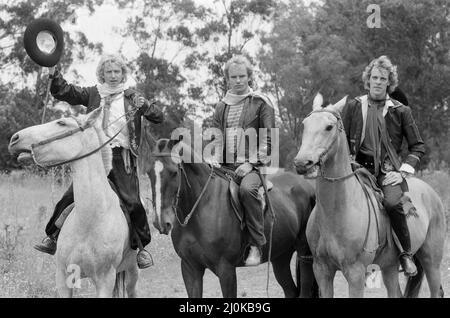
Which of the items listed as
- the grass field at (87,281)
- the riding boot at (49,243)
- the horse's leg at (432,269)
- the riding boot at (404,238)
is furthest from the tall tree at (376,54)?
the riding boot at (49,243)

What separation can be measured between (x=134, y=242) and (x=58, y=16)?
25749mm

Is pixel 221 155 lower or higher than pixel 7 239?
higher

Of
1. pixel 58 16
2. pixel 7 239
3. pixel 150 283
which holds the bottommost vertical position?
pixel 150 283

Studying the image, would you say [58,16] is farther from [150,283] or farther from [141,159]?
[141,159]

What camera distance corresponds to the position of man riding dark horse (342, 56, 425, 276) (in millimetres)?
6895

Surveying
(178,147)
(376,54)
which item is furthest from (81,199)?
(376,54)

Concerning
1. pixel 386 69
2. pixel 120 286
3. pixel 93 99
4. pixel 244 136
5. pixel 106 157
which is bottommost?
pixel 120 286

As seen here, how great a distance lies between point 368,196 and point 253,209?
118 centimetres

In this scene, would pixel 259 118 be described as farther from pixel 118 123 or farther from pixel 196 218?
pixel 118 123

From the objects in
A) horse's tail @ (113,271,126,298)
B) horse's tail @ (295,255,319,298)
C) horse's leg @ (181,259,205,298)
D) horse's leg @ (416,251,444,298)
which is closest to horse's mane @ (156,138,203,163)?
horse's leg @ (181,259,205,298)

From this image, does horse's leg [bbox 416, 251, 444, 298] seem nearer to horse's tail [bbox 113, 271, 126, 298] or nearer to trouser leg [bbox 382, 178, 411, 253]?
trouser leg [bbox 382, 178, 411, 253]

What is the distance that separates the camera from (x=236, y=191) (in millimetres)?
6914

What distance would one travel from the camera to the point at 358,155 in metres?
7.14
